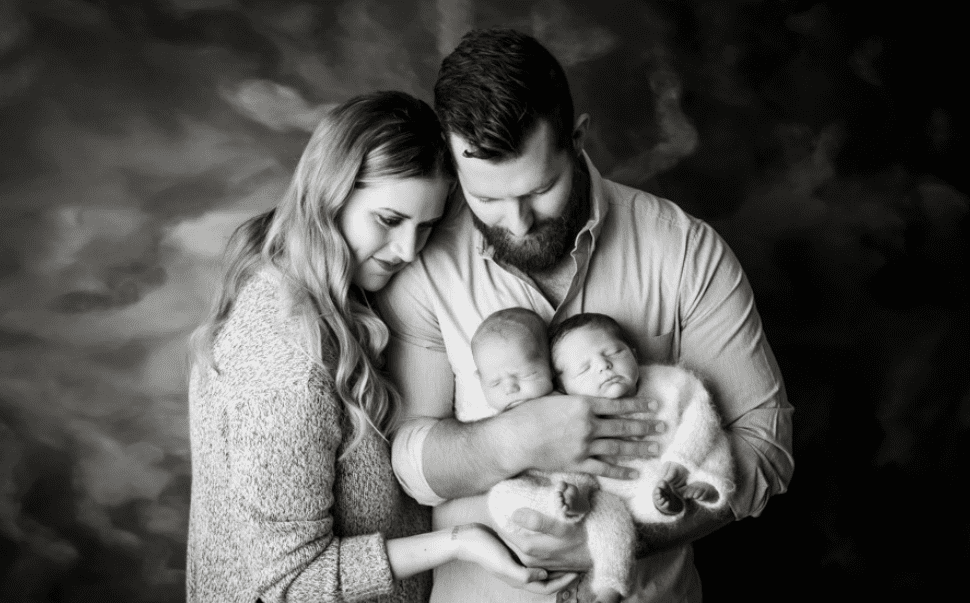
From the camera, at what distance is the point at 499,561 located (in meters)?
1.96

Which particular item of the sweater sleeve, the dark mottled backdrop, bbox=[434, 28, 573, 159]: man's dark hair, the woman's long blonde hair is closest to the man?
bbox=[434, 28, 573, 159]: man's dark hair

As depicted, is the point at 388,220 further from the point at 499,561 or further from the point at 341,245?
the point at 499,561

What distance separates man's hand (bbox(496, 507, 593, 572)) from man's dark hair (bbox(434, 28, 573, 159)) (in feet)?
2.74

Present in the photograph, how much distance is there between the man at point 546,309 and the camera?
1.97m

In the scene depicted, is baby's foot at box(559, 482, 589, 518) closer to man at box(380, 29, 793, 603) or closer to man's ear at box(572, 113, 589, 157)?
man at box(380, 29, 793, 603)

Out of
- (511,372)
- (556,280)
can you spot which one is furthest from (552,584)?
(556,280)

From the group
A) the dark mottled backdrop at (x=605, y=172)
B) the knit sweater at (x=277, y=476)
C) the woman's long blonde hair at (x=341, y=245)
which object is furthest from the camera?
the dark mottled backdrop at (x=605, y=172)

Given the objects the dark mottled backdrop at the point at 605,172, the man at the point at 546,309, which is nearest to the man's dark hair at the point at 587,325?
the man at the point at 546,309

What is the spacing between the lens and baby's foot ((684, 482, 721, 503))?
196 centimetres

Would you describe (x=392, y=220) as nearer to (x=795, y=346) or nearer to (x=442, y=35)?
(x=442, y=35)

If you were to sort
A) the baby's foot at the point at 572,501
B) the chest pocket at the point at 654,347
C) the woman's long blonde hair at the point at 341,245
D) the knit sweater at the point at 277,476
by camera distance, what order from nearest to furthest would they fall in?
1. the baby's foot at the point at 572,501
2. the knit sweater at the point at 277,476
3. the woman's long blonde hair at the point at 341,245
4. the chest pocket at the point at 654,347

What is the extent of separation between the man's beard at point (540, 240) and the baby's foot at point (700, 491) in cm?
65

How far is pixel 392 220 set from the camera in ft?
7.07

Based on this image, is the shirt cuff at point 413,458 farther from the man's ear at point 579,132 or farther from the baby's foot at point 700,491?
the man's ear at point 579,132
